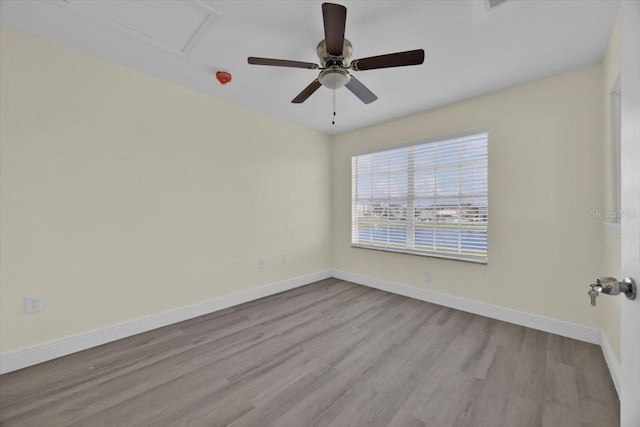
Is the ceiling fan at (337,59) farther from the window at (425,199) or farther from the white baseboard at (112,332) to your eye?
the white baseboard at (112,332)

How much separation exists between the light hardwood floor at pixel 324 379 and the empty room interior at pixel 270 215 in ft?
0.06

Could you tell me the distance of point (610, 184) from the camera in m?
2.03

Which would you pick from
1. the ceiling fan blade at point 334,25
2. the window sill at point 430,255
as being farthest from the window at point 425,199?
the ceiling fan blade at point 334,25

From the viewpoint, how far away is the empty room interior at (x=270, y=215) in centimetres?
163

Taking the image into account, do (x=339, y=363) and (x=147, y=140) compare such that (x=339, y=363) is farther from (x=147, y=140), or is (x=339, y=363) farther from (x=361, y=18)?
(x=147, y=140)

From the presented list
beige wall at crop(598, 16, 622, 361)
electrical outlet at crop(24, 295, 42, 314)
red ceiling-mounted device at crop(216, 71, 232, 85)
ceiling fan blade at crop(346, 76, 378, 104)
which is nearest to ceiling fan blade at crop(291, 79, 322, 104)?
ceiling fan blade at crop(346, 76, 378, 104)

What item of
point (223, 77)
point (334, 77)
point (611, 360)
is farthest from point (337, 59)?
point (611, 360)

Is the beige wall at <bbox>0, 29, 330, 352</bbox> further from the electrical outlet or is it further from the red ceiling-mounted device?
the red ceiling-mounted device

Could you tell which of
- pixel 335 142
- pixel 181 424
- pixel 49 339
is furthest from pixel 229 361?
pixel 335 142

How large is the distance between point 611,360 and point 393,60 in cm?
264

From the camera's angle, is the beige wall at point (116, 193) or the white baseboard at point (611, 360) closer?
the white baseboard at point (611, 360)

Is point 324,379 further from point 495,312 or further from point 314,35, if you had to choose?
point 314,35

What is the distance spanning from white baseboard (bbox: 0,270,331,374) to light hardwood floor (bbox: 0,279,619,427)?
8 centimetres

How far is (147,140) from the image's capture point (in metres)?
2.53
